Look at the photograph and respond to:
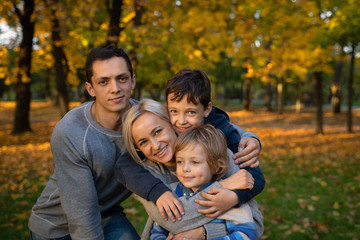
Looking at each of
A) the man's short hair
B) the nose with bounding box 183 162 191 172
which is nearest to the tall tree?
the man's short hair

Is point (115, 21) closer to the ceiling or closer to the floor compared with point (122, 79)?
closer to the ceiling

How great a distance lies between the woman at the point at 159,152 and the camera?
226cm

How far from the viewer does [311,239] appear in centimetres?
478

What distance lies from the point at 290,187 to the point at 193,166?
552 cm

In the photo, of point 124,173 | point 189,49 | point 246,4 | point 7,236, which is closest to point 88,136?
point 124,173

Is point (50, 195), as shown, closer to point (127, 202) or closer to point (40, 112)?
point (127, 202)

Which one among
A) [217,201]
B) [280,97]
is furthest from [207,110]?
[280,97]

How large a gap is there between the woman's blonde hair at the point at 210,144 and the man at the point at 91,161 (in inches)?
36.5

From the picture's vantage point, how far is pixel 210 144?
87.7 inches

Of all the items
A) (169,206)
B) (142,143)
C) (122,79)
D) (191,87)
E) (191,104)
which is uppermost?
(122,79)

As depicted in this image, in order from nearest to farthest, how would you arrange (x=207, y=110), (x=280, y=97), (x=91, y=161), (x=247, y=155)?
(x=247, y=155), (x=207, y=110), (x=91, y=161), (x=280, y=97)

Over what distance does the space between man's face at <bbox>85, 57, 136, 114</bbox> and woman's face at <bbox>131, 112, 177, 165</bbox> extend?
505 millimetres

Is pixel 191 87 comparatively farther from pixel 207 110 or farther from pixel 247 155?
pixel 247 155

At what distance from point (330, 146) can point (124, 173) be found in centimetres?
1083
